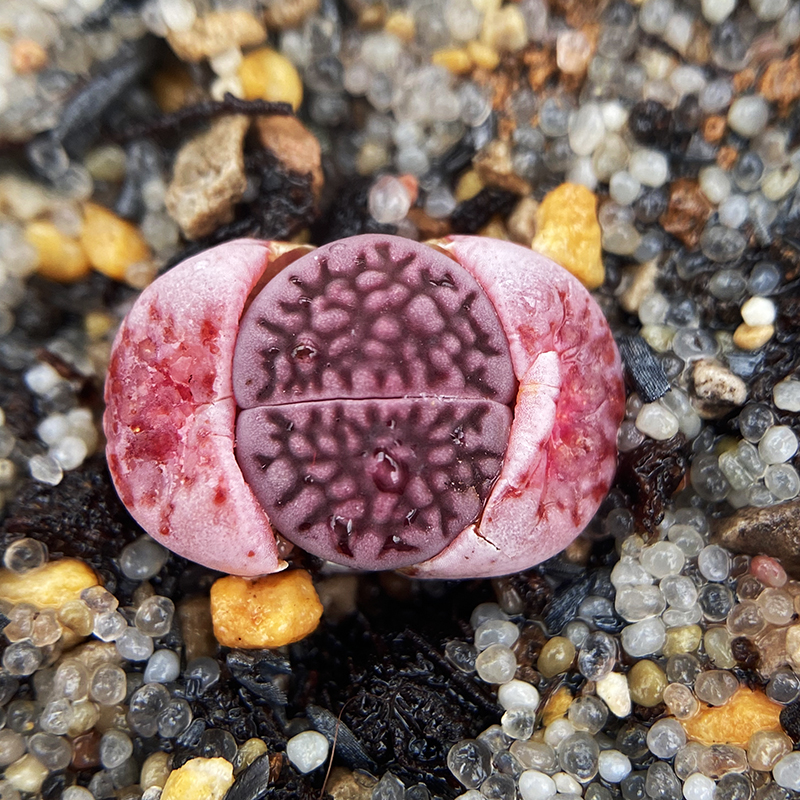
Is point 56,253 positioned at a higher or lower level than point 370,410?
lower

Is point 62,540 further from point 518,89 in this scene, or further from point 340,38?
point 518,89

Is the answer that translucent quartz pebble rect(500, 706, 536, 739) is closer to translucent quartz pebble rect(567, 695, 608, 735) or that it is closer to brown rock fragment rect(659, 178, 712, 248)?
translucent quartz pebble rect(567, 695, 608, 735)

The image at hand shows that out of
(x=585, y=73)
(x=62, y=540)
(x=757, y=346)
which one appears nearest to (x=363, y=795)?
(x=62, y=540)

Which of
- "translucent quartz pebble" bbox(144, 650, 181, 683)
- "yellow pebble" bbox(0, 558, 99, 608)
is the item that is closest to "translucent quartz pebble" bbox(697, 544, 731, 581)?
"translucent quartz pebble" bbox(144, 650, 181, 683)

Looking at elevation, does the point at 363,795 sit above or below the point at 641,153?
below

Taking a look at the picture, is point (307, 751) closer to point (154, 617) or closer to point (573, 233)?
point (154, 617)

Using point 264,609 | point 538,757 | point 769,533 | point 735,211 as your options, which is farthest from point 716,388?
point 264,609
